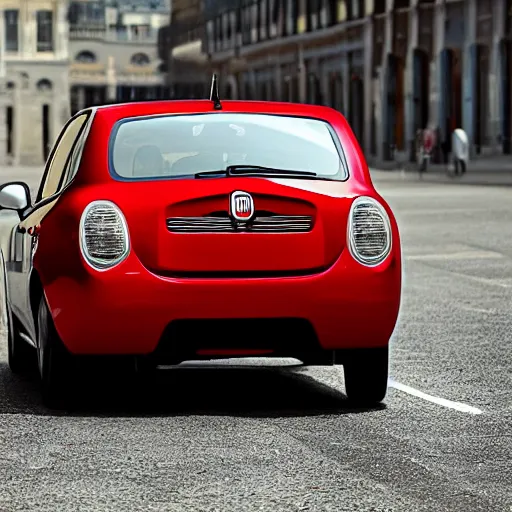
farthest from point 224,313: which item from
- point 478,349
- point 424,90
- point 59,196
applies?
point 424,90

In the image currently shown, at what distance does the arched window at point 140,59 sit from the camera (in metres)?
103

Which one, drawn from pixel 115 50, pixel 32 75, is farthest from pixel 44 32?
pixel 115 50

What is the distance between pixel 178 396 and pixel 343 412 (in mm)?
1023

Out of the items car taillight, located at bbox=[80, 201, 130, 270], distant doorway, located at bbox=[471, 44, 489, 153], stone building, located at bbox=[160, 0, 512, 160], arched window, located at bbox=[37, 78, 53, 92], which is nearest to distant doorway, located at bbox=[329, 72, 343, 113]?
stone building, located at bbox=[160, 0, 512, 160]

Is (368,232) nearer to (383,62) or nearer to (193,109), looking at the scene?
(193,109)

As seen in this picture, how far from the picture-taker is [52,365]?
8875mm

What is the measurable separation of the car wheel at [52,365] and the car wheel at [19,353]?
5.73 ft

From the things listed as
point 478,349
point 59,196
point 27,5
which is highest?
point 27,5

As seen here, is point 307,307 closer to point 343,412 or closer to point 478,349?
point 343,412

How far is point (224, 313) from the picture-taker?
849 centimetres

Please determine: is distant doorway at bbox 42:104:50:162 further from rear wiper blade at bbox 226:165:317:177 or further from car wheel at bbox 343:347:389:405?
rear wiper blade at bbox 226:165:317:177

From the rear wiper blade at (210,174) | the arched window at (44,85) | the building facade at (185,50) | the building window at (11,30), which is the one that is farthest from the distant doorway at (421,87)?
the rear wiper blade at (210,174)

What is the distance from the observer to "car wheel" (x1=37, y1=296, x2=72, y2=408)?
884 centimetres

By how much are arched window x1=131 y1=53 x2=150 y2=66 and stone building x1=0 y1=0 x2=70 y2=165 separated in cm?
564
